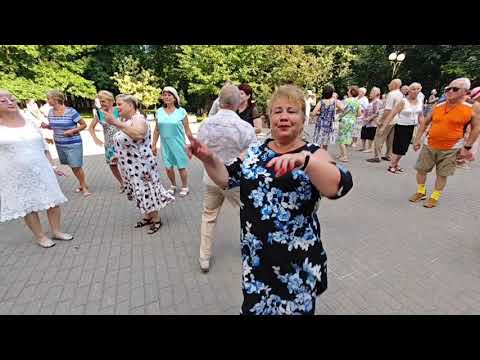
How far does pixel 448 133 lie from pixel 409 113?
215cm

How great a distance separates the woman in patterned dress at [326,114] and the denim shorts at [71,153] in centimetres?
570

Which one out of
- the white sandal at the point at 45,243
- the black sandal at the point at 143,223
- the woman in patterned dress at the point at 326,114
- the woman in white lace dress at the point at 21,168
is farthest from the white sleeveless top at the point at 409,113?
the white sandal at the point at 45,243

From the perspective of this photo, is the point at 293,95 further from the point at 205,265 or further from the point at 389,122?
the point at 389,122

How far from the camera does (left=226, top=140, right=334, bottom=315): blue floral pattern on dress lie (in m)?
1.44

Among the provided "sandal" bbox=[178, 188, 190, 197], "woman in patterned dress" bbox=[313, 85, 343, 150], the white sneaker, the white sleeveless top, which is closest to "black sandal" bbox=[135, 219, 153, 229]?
"sandal" bbox=[178, 188, 190, 197]

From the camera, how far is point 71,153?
471 cm

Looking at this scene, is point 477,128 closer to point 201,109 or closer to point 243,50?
point 243,50

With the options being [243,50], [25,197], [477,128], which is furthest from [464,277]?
[243,50]

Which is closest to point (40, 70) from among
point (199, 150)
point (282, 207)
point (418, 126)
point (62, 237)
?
point (62, 237)

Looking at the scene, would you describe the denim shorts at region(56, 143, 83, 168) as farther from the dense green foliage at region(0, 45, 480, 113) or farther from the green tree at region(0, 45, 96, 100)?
the green tree at region(0, 45, 96, 100)

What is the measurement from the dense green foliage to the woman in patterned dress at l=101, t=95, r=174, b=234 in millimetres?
14688

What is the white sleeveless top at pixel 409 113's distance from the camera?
5.88 meters

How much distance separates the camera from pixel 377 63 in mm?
23688

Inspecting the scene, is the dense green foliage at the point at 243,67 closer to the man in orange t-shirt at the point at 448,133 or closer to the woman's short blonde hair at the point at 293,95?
the man in orange t-shirt at the point at 448,133
